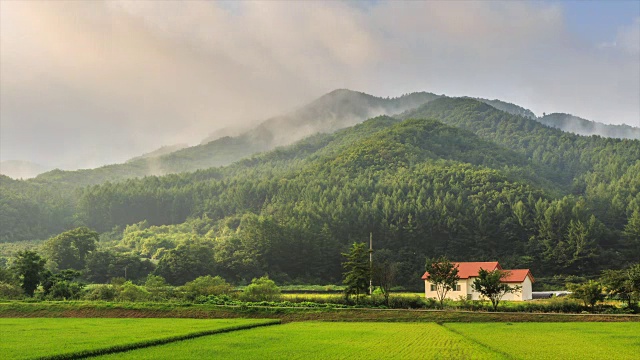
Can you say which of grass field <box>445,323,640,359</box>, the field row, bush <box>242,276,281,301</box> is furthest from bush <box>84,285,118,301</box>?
grass field <box>445,323,640,359</box>

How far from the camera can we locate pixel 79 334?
32406 mm

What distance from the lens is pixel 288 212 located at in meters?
114

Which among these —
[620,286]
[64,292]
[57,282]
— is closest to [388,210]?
[620,286]

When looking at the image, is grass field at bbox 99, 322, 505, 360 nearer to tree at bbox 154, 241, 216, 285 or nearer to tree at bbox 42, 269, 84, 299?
tree at bbox 42, 269, 84, 299

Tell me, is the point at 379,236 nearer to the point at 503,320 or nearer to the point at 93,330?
the point at 503,320

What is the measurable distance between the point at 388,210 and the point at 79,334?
80773 mm

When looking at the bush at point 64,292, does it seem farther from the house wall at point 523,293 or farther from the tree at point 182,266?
the house wall at point 523,293

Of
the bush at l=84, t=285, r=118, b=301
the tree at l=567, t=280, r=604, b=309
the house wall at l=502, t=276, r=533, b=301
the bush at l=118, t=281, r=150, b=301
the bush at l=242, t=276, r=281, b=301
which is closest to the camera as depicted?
the tree at l=567, t=280, r=604, b=309

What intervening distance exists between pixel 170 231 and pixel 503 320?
9914 centimetres

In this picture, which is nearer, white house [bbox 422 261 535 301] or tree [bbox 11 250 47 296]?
tree [bbox 11 250 47 296]

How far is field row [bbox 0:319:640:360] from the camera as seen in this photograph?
25.8m

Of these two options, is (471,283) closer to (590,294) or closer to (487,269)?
(487,269)

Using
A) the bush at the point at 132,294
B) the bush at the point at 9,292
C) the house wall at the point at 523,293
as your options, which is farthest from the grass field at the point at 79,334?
the house wall at the point at 523,293

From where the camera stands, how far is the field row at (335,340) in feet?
84.6
